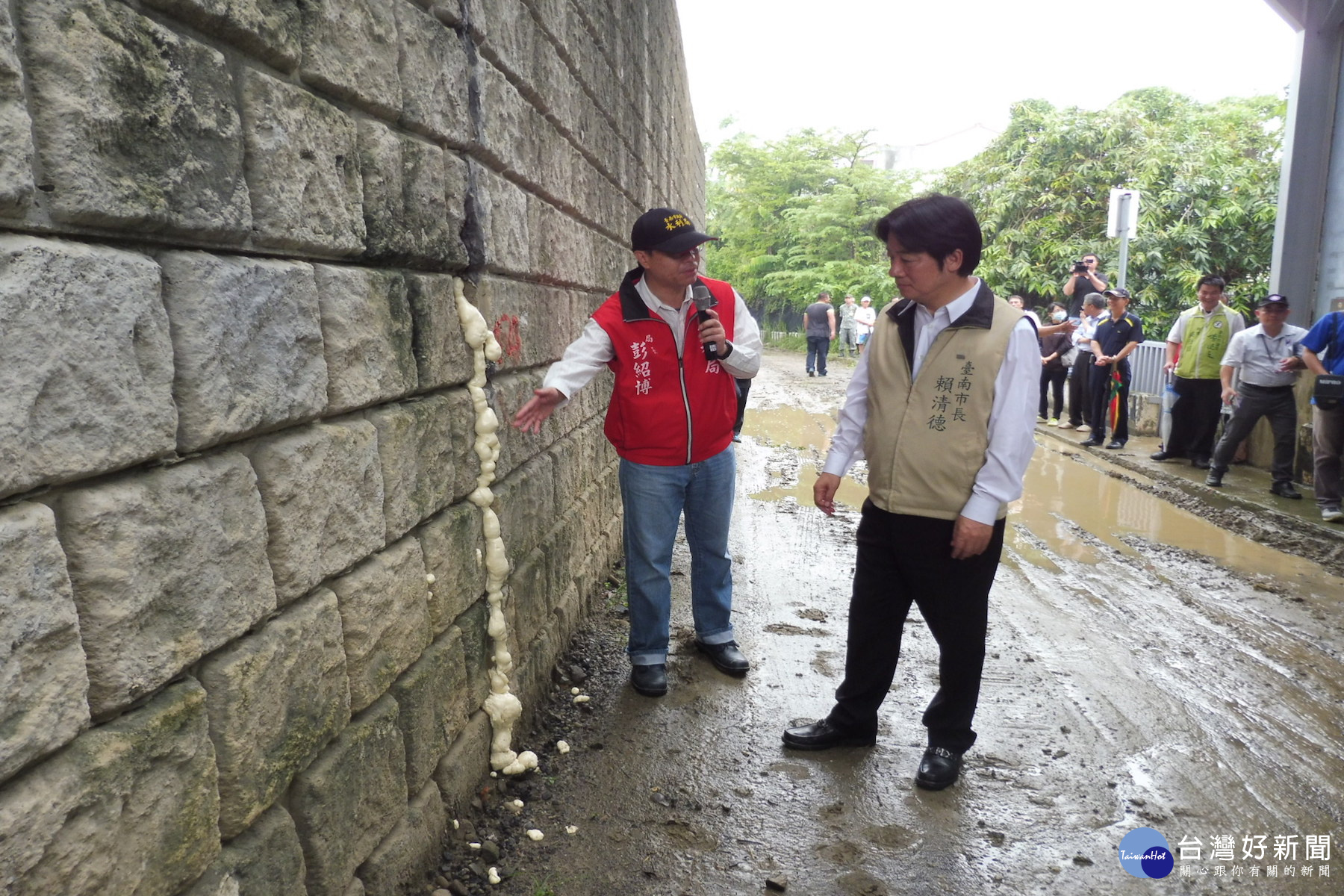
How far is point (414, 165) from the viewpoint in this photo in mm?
2297

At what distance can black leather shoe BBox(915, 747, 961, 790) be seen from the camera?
9.80ft

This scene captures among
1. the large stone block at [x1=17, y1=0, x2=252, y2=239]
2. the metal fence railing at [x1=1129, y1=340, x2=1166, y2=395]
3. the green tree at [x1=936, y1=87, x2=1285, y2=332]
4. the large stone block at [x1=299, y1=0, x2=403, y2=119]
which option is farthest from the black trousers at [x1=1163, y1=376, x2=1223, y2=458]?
the large stone block at [x1=17, y1=0, x2=252, y2=239]

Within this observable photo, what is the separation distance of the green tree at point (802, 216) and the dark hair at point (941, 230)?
2336 cm

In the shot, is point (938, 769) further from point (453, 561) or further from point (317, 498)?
point (317, 498)

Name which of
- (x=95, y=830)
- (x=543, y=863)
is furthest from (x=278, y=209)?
(x=543, y=863)

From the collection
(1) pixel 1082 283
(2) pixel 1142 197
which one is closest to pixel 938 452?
(1) pixel 1082 283

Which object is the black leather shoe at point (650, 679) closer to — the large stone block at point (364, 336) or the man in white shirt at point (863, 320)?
the large stone block at point (364, 336)

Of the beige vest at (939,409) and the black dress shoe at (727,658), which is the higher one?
the beige vest at (939,409)

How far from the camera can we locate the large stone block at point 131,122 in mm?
1151

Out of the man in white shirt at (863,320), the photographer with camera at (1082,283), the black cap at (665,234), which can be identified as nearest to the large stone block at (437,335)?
the black cap at (665,234)

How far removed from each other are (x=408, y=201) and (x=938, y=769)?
244cm

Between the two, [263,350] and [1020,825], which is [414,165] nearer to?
[263,350]

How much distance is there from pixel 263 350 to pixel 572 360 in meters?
1.76

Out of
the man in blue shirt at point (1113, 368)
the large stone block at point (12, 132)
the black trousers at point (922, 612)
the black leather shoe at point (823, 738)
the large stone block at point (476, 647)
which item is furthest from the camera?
the man in blue shirt at point (1113, 368)
